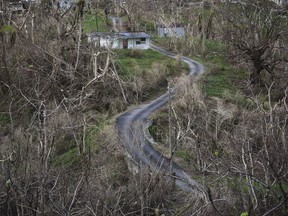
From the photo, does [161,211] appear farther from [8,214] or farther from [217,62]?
[217,62]

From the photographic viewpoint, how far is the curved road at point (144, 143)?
1496cm

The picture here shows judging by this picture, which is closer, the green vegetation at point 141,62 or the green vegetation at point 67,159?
the green vegetation at point 67,159

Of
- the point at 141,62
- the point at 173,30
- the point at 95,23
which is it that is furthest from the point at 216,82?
the point at 95,23

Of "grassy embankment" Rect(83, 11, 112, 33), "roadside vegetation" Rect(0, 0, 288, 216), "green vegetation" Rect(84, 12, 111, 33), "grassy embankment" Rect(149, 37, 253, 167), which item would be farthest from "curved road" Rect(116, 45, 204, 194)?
"grassy embankment" Rect(83, 11, 112, 33)

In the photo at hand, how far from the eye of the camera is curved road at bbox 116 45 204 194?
14961mm

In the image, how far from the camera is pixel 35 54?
2864cm

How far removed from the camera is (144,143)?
18516mm

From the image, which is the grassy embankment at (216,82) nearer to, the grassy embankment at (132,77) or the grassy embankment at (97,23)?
the grassy embankment at (132,77)

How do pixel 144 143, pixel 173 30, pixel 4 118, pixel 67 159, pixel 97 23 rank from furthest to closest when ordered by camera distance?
pixel 173 30
pixel 97 23
pixel 4 118
pixel 67 159
pixel 144 143

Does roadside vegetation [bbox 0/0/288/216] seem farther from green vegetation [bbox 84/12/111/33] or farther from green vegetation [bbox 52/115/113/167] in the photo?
green vegetation [bbox 84/12/111/33]

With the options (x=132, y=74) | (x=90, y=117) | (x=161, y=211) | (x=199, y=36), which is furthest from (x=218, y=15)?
(x=161, y=211)

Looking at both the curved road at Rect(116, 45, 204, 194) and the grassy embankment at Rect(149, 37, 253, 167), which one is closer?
the curved road at Rect(116, 45, 204, 194)

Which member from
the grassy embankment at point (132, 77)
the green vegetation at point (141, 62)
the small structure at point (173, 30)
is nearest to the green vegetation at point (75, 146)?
the grassy embankment at point (132, 77)

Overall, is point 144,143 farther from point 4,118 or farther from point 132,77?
point 132,77
